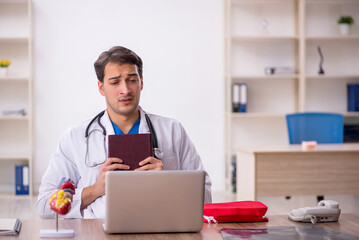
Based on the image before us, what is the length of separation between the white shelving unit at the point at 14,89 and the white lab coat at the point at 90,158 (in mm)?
3731

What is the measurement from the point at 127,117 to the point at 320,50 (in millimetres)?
4518

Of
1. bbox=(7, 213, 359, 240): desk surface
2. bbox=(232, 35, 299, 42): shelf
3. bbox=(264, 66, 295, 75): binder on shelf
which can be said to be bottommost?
bbox=(7, 213, 359, 240): desk surface

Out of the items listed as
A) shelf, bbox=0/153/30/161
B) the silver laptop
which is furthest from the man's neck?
shelf, bbox=0/153/30/161

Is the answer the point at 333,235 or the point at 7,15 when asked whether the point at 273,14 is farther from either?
the point at 333,235

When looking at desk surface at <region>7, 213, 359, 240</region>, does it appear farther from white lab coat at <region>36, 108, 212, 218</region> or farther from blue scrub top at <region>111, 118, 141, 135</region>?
blue scrub top at <region>111, 118, 141, 135</region>

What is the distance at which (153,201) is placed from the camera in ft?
5.32

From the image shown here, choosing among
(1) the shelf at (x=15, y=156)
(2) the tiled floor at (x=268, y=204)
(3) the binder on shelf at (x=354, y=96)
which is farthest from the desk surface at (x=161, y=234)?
(3) the binder on shelf at (x=354, y=96)

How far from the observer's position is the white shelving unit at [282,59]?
6293mm

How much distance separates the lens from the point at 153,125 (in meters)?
2.41

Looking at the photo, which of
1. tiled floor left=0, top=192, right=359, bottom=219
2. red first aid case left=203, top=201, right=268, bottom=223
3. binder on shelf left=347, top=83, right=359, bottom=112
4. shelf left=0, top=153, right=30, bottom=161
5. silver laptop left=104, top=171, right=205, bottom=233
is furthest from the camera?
binder on shelf left=347, top=83, right=359, bottom=112

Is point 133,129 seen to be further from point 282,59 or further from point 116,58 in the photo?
point 282,59

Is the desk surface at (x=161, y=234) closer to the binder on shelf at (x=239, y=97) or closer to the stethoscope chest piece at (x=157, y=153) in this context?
the stethoscope chest piece at (x=157, y=153)

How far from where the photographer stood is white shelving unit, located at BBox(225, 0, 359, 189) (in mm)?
6293

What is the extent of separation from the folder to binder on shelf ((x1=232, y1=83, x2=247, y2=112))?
411 cm
